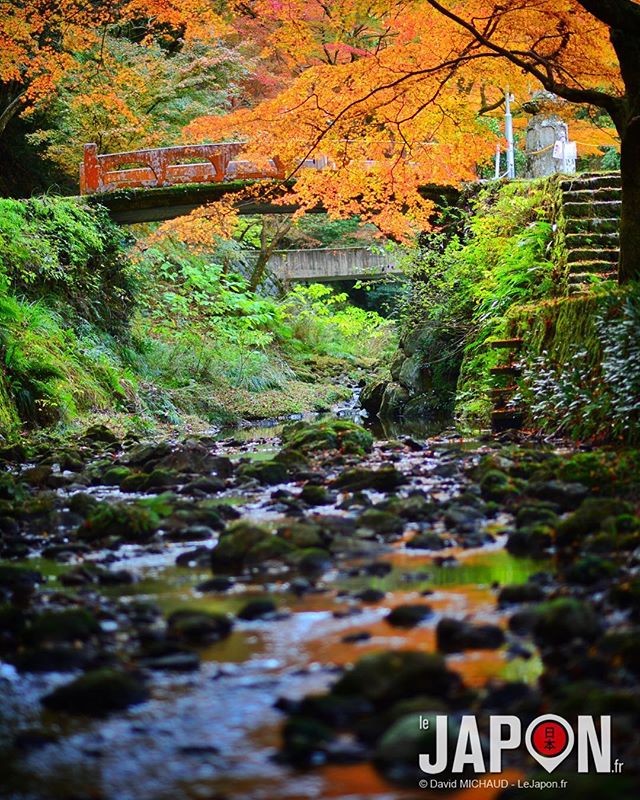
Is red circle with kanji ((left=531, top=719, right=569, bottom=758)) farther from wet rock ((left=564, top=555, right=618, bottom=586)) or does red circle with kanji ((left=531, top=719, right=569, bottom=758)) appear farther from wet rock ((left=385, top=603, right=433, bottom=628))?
wet rock ((left=564, top=555, right=618, bottom=586))

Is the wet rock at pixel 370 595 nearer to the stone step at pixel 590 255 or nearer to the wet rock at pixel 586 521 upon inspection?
the wet rock at pixel 586 521

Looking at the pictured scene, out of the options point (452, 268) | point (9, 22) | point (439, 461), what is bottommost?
point (439, 461)

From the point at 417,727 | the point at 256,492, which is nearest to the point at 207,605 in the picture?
the point at 417,727

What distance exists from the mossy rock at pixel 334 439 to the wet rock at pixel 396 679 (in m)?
5.77

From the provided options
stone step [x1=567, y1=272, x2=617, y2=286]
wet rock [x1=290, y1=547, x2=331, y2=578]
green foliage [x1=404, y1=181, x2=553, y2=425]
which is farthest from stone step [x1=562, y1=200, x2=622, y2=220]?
wet rock [x1=290, y1=547, x2=331, y2=578]

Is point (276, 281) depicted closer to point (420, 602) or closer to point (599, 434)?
point (599, 434)

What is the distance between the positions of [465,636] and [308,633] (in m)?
0.58

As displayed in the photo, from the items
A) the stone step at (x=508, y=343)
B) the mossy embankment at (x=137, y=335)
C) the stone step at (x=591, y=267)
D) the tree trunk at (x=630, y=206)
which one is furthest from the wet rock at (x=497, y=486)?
the mossy embankment at (x=137, y=335)

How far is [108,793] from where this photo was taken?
216 centimetres

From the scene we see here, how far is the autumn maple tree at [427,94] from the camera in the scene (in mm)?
8266

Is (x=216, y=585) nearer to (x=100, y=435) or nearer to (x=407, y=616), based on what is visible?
(x=407, y=616)

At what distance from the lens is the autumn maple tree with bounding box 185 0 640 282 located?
8266 millimetres

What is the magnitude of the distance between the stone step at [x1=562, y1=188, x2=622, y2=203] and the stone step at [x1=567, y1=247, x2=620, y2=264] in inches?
43.3

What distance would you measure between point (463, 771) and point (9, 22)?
54.7 feet
